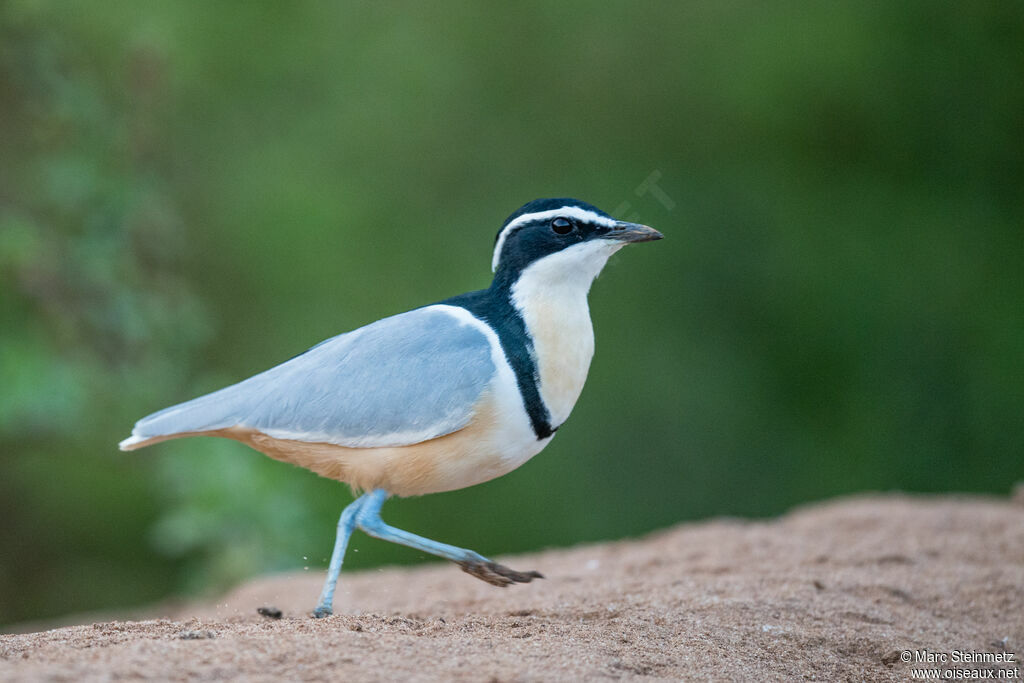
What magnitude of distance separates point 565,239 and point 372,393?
84 centimetres

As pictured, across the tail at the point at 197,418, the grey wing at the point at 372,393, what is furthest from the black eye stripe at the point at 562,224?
the tail at the point at 197,418

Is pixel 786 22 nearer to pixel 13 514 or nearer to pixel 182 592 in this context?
pixel 182 592

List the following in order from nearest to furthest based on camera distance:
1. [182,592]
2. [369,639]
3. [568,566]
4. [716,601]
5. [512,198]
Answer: [369,639] → [716,601] → [568,566] → [182,592] → [512,198]

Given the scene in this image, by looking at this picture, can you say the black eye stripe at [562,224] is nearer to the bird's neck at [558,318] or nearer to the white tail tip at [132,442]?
the bird's neck at [558,318]

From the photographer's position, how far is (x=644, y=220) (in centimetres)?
830

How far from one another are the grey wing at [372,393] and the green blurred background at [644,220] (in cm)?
437

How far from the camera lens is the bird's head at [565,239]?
371 cm

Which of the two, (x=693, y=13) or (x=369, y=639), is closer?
(x=369, y=639)

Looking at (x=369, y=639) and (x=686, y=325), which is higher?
(x=686, y=325)

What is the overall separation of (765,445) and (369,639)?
6.45 metres

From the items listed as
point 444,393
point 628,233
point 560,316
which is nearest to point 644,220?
point 628,233

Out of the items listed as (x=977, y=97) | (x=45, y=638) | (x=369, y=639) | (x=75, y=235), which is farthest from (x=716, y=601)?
(x=977, y=97)

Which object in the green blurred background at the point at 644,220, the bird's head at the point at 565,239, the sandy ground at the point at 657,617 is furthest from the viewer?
the green blurred background at the point at 644,220

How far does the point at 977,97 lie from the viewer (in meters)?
8.27
